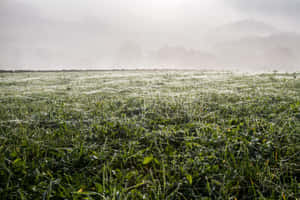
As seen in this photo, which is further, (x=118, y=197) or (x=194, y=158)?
(x=194, y=158)

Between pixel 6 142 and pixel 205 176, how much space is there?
131 inches

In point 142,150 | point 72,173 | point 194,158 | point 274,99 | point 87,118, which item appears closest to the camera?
point 72,173

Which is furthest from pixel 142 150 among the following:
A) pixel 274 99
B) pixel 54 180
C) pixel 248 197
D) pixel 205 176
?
pixel 274 99

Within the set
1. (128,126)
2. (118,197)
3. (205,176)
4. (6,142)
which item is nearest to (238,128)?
(205,176)

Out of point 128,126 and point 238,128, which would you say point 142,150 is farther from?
point 238,128

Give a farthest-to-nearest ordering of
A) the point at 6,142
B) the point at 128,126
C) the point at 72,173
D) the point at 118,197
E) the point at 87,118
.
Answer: the point at 87,118 < the point at 128,126 < the point at 6,142 < the point at 72,173 < the point at 118,197

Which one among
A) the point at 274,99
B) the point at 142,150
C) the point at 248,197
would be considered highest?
the point at 274,99

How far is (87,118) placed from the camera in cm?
419

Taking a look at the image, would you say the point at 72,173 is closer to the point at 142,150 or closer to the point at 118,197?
the point at 118,197

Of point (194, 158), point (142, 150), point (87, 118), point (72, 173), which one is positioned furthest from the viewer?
point (87, 118)

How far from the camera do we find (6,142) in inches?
117

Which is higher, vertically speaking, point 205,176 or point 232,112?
point 232,112

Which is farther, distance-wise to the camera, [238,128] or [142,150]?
[238,128]

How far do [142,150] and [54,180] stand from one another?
1.23 meters
